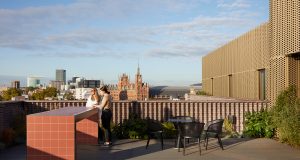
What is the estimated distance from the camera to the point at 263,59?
1959 cm

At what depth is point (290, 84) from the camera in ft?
42.9

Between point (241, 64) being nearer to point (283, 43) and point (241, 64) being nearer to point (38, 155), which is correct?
point (283, 43)

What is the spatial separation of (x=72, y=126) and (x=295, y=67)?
6.99 meters

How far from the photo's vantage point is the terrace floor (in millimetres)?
10578

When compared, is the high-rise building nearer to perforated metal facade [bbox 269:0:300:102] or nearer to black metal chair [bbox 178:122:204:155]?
perforated metal facade [bbox 269:0:300:102]

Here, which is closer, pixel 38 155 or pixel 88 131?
pixel 38 155

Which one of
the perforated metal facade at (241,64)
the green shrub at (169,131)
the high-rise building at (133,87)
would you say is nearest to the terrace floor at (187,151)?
the green shrub at (169,131)

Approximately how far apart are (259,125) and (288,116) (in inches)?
88.9

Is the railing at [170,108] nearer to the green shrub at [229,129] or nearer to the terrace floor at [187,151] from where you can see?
the green shrub at [229,129]

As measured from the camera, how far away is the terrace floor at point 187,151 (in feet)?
34.7

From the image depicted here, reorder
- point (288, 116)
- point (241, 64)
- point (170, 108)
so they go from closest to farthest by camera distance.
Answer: point (288, 116)
point (170, 108)
point (241, 64)

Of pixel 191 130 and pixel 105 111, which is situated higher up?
Answer: pixel 105 111

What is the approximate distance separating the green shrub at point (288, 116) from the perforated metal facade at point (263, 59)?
0.47 metres

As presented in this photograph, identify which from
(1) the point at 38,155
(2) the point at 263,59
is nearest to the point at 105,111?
(1) the point at 38,155
